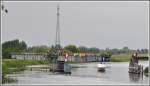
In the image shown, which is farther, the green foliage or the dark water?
the green foliage

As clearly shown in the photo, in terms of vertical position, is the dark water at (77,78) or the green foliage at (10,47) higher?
the green foliage at (10,47)

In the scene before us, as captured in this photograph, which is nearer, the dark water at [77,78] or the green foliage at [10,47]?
the dark water at [77,78]

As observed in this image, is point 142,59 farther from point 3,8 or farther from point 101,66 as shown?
point 3,8

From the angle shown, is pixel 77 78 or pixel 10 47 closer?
pixel 77 78

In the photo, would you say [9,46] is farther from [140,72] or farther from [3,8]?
[3,8]

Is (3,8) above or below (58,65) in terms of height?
above

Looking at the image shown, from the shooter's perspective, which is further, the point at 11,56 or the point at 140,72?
the point at 11,56

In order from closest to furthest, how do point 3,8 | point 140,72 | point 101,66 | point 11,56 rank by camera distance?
point 3,8 → point 140,72 → point 101,66 → point 11,56

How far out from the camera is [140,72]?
84.8 metres

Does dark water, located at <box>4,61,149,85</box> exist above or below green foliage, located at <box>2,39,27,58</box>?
below

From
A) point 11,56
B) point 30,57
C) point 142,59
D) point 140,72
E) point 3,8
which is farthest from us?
point 142,59

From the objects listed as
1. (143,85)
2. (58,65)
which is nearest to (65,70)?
(58,65)

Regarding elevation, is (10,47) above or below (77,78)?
above

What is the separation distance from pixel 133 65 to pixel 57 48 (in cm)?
2410
